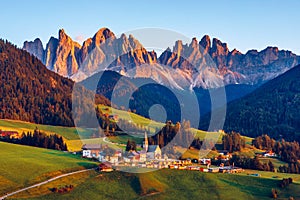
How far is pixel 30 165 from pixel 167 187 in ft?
100

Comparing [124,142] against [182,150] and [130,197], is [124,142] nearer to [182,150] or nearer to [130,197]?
[182,150]

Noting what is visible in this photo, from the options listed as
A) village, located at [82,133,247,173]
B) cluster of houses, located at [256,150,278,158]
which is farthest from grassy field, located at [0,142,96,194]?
cluster of houses, located at [256,150,278,158]

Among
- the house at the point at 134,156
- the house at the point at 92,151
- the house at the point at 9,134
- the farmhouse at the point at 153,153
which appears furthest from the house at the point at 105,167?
the house at the point at 9,134

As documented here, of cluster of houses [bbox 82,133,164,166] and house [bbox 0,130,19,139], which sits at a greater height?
house [bbox 0,130,19,139]

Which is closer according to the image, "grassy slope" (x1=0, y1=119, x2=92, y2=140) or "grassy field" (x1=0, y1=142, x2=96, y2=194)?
"grassy field" (x1=0, y1=142, x2=96, y2=194)

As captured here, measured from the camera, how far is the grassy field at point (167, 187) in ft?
305

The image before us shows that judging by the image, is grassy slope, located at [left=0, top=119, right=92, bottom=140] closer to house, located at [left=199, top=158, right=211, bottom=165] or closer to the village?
the village

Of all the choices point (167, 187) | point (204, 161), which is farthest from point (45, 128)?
point (167, 187)

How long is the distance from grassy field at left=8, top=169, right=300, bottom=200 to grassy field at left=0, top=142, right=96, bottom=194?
5039mm

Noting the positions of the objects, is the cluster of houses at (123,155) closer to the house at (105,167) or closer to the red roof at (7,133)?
the house at (105,167)

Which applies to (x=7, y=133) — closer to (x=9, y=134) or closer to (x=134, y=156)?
(x=9, y=134)

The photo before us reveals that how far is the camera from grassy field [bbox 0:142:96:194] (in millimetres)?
95688

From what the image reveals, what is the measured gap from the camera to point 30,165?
108m

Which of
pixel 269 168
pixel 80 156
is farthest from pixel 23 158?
pixel 269 168
